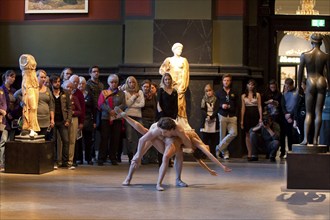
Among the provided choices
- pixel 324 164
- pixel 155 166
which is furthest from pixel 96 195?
pixel 155 166

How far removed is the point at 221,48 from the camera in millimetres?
15617

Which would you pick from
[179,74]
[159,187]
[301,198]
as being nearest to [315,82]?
[301,198]

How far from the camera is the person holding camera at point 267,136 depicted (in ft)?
46.6

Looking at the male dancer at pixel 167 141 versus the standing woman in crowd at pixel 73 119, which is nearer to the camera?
the male dancer at pixel 167 141

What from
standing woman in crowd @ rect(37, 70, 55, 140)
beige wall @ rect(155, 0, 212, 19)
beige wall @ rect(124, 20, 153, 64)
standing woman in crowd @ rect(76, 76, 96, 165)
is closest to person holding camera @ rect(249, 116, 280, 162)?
beige wall @ rect(155, 0, 212, 19)

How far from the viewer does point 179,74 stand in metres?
14.3

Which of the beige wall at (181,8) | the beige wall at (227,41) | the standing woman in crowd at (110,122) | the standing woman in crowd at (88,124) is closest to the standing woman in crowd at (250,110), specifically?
the beige wall at (227,41)

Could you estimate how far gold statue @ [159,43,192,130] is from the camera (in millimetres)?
14188

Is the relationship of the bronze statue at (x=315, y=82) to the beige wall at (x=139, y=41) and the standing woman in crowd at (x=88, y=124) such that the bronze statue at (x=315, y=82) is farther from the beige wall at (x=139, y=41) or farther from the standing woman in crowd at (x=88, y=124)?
the beige wall at (x=139, y=41)

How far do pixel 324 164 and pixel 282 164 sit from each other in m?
3.97

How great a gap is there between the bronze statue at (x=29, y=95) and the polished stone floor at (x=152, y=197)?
87cm

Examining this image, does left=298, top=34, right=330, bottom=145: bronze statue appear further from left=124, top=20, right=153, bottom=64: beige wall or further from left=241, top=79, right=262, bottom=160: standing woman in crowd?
left=124, top=20, right=153, bottom=64: beige wall

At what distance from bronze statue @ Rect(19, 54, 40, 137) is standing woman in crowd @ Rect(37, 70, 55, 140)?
13.8 inches

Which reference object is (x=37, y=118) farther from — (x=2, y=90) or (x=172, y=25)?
(x=172, y=25)
